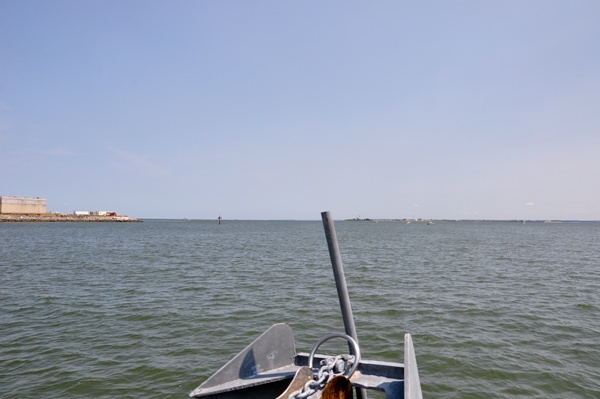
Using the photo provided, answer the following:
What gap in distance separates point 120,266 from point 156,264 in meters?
2.48

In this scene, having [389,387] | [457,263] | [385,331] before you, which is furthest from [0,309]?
[457,263]

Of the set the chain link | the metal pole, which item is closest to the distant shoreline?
the metal pole

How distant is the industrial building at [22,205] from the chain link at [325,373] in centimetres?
15690

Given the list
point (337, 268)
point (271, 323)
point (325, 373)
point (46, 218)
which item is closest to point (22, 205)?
point (46, 218)

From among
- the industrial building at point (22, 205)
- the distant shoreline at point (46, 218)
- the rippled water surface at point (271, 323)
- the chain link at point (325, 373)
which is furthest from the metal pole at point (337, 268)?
the industrial building at point (22, 205)

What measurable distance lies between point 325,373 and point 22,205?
533 ft

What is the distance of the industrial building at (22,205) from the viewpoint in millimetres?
118188

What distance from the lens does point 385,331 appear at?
1069 cm

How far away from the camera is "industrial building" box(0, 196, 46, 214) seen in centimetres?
11819

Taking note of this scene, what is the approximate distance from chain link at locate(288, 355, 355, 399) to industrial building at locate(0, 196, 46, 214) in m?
157

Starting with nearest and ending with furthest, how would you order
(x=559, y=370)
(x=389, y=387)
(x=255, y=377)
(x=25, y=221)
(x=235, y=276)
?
(x=389, y=387) → (x=255, y=377) → (x=559, y=370) → (x=235, y=276) → (x=25, y=221)

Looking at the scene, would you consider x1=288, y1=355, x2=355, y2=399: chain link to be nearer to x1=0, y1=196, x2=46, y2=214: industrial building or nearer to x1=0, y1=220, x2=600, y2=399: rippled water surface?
x1=0, y1=220, x2=600, y2=399: rippled water surface

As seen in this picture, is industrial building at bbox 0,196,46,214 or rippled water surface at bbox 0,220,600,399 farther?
industrial building at bbox 0,196,46,214

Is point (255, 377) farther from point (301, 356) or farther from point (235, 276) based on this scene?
point (235, 276)
